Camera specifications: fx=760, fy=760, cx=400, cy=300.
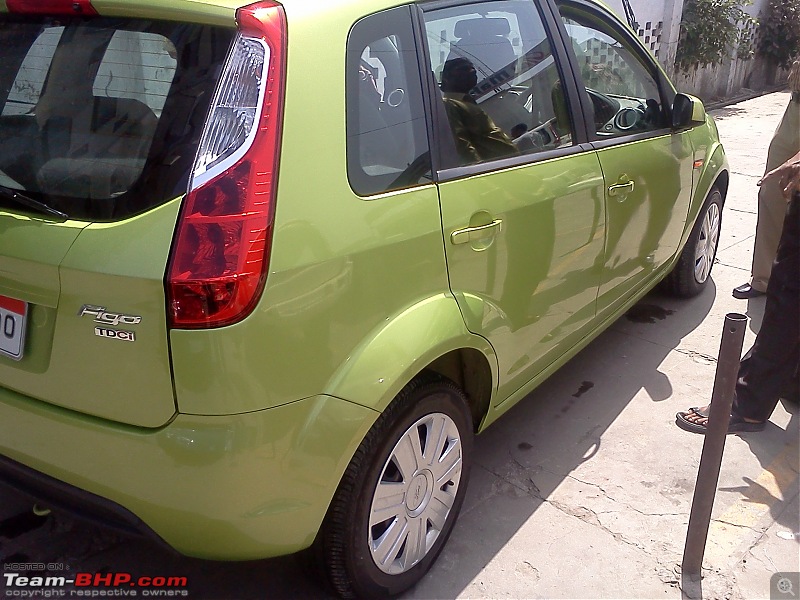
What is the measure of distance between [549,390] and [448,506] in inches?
52.6

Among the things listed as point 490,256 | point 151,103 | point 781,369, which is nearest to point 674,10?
point 781,369

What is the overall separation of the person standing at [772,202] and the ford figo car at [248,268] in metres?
2.79

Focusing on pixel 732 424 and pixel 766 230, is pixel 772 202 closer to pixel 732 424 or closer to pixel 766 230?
pixel 766 230

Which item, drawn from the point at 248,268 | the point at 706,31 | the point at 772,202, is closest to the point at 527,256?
the point at 248,268

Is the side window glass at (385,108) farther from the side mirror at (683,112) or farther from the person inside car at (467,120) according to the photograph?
the side mirror at (683,112)

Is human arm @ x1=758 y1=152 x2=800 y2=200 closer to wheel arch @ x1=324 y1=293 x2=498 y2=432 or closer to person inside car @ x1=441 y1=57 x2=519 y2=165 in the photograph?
person inside car @ x1=441 y1=57 x2=519 y2=165

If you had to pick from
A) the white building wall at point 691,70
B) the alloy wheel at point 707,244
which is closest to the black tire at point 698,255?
the alloy wheel at point 707,244

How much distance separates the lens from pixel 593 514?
2.79 meters

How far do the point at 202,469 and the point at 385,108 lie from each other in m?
1.04

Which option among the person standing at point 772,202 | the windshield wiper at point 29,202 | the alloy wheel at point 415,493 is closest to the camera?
the windshield wiper at point 29,202

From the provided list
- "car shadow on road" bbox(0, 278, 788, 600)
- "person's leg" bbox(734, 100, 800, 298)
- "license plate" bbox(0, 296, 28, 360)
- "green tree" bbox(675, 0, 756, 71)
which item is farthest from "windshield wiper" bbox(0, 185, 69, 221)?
"green tree" bbox(675, 0, 756, 71)

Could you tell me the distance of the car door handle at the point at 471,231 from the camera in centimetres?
219

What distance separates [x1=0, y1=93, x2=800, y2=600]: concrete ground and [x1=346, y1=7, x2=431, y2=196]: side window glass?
4.05 feet

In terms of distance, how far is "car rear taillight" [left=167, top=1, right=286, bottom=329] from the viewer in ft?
5.51
